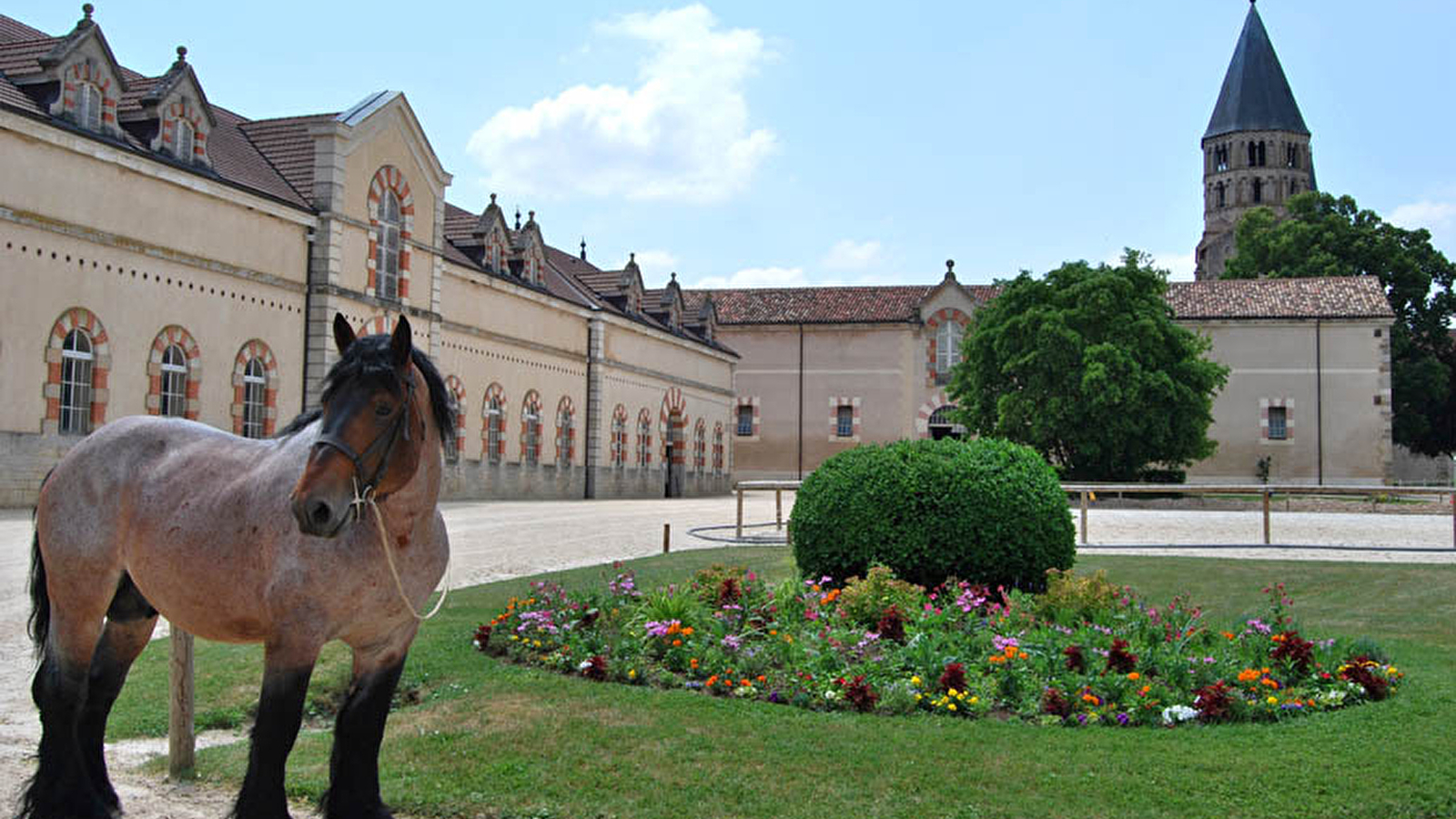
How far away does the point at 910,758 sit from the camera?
21.1 feet

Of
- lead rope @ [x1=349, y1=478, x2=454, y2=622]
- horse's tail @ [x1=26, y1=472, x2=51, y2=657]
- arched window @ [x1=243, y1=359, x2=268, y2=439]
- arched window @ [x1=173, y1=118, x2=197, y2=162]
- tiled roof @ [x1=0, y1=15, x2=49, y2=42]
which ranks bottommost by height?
horse's tail @ [x1=26, y1=472, x2=51, y2=657]

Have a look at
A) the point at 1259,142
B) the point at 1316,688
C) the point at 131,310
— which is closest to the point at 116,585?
the point at 1316,688

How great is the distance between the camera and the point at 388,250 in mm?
33938

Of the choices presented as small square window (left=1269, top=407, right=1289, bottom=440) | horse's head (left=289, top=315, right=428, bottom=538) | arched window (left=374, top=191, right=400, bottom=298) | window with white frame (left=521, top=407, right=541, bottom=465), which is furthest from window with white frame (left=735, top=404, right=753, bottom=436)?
horse's head (left=289, top=315, right=428, bottom=538)

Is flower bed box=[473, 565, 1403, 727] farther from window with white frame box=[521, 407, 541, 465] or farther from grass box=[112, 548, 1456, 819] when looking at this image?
window with white frame box=[521, 407, 541, 465]

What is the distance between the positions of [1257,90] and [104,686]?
9982 centimetres

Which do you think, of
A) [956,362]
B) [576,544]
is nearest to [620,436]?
[956,362]

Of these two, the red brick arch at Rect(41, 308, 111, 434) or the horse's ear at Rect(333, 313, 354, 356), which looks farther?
the red brick arch at Rect(41, 308, 111, 434)

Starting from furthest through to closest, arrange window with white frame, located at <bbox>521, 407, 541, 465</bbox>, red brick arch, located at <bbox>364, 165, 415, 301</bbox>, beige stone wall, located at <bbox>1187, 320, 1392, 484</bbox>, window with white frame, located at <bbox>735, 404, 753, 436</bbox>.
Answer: window with white frame, located at <bbox>735, 404, 753, 436</bbox>
beige stone wall, located at <bbox>1187, 320, 1392, 484</bbox>
window with white frame, located at <bbox>521, 407, 541, 465</bbox>
red brick arch, located at <bbox>364, 165, 415, 301</bbox>

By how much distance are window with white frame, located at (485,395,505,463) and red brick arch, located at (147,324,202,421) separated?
39.8 ft

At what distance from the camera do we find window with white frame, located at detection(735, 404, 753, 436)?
2522 inches

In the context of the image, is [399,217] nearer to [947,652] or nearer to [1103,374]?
[1103,374]

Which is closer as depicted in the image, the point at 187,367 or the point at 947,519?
the point at 947,519

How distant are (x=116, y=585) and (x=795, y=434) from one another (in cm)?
5846
